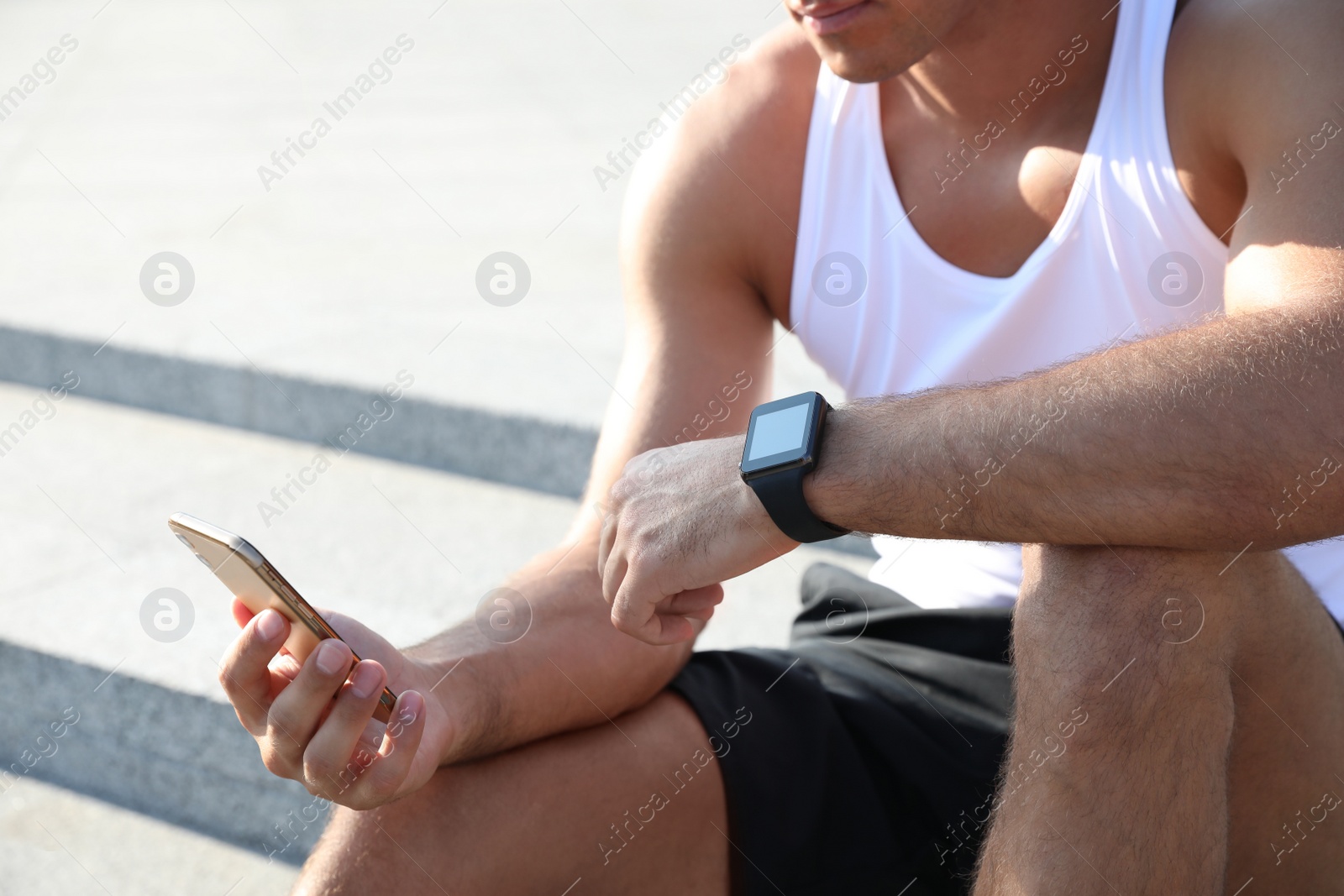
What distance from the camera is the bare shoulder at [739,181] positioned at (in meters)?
1.92

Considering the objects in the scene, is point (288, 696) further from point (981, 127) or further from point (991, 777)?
point (981, 127)

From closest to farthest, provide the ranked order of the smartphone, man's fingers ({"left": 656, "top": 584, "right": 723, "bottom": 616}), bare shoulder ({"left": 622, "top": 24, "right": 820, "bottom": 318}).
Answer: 1. the smartphone
2. man's fingers ({"left": 656, "top": 584, "right": 723, "bottom": 616})
3. bare shoulder ({"left": 622, "top": 24, "right": 820, "bottom": 318})

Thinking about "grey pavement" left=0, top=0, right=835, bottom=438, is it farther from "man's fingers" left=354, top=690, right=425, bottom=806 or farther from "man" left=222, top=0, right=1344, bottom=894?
"man's fingers" left=354, top=690, right=425, bottom=806

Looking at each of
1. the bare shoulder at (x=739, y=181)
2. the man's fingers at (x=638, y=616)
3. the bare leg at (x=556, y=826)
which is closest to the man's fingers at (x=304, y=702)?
the bare leg at (x=556, y=826)

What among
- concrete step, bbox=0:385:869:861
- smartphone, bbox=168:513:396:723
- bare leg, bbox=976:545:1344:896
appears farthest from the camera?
concrete step, bbox=0:385:869:861

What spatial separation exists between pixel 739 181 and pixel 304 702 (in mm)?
→ 1001

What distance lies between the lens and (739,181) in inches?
75.7

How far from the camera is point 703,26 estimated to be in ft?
24.2

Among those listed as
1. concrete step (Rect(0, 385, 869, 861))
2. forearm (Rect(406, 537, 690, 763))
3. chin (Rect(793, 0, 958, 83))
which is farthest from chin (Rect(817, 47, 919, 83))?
concrete step (Rect(0, 385, 869, 861))

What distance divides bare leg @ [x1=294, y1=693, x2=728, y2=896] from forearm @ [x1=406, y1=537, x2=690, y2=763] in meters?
0.03

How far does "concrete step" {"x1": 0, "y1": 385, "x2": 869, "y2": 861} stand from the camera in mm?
2436

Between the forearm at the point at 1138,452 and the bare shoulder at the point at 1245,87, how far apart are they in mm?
273

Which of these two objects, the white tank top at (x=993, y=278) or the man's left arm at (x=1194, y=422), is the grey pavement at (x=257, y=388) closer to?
the white tank top at (x=993, y=278)

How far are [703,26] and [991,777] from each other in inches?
252
